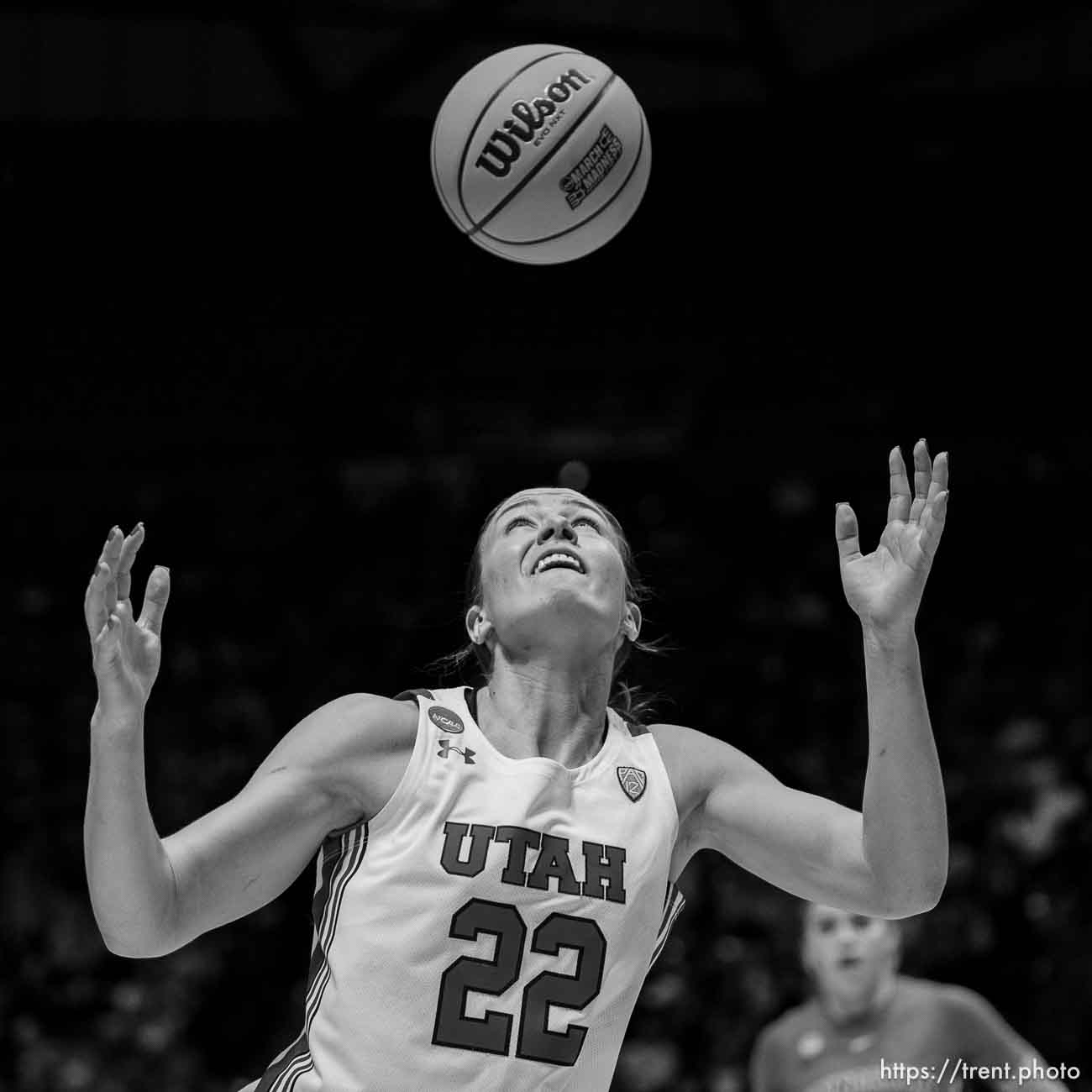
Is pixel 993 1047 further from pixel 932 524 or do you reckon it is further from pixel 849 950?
pixel 932 524

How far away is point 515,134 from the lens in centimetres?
471

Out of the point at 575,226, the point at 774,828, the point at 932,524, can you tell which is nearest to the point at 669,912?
the point at 774,828

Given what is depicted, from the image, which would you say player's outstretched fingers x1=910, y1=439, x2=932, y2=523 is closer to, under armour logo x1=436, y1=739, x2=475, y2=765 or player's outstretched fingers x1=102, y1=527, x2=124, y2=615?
under armour logo x1=436, y1=739, x2=475, y2=765

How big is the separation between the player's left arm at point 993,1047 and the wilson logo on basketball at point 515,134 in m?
3.58

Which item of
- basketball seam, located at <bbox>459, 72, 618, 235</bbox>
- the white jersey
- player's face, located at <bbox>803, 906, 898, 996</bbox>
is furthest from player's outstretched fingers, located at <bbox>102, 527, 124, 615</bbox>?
player's face, located at <bbox>803, 906, 898, 996</bbox>

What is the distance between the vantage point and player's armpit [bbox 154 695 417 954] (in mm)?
3129

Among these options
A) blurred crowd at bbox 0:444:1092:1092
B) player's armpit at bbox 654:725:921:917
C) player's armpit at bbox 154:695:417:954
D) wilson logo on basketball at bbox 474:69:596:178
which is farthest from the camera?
blurred crowd at bbox 0:444:1092:1092

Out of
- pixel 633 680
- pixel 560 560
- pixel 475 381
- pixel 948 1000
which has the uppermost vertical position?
pixel 475 381

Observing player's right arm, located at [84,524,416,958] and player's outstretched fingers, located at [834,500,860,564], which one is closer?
player's right arm, located at [84,524,416,958]

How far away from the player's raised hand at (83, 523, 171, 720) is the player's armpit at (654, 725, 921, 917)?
1.20 metres

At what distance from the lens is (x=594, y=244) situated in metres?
4.83

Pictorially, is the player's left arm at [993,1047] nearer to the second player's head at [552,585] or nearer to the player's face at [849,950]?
the player's face at [849,950]

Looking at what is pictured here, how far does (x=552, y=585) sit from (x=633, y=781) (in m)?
0.45

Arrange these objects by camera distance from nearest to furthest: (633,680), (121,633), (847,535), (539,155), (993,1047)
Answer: (121,633)
(847,535)
(539,155)
(993,1047)
(633,680)
